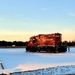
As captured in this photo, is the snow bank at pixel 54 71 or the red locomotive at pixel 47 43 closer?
the snow bank at pixel 54 71

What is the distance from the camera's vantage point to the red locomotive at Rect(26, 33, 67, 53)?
41138mm

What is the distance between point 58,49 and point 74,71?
26564 millimetres

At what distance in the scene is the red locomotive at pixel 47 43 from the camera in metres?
41.1

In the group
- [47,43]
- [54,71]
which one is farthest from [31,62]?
[47,43]

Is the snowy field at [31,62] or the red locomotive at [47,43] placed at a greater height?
the red locomotive at [47,43]

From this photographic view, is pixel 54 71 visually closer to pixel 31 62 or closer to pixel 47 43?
pixel 31 62

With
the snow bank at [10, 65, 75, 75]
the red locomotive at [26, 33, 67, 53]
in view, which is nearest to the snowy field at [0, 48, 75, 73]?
the snow bank at [10, 65, 75, 75]

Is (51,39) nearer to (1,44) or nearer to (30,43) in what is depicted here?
(30,43)


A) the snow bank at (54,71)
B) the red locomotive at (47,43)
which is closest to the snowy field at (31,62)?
the snow bank at (54,71)

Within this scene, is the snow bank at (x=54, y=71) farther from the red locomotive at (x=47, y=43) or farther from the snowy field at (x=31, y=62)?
the red locomotive at (x=47, y=43)

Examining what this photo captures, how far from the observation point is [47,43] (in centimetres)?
4344

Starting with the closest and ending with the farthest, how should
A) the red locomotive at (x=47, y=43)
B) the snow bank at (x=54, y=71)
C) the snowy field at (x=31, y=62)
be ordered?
the snow bank at (x=54, y=71) < the snowy field at (x=31, y=62) < the red locomotive at (x=47, y=43)

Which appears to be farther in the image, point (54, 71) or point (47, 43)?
point (47, 43)

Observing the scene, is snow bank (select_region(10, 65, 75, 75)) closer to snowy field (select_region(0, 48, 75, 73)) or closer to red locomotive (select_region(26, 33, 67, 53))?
snowy field (select_region(0, 48, 75, 73))
